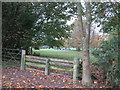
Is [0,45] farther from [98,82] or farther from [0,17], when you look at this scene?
[98,82]

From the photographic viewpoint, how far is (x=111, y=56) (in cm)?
366

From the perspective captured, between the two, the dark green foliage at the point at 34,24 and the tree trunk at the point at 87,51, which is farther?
the dark green foliage at the point at 34,24

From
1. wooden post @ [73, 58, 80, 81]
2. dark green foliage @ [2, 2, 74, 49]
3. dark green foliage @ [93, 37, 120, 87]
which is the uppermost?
dark green foliage @ [2, 2, 74, 49]

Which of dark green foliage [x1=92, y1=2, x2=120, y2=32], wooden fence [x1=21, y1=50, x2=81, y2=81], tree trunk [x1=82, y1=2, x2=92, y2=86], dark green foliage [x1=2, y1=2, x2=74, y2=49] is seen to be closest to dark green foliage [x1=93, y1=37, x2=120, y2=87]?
tree trunk [x1=82, y1=2, x2=92, y2=86]

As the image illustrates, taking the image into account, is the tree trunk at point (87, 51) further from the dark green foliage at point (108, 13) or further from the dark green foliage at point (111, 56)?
the dark green foliage at point (108, 13)

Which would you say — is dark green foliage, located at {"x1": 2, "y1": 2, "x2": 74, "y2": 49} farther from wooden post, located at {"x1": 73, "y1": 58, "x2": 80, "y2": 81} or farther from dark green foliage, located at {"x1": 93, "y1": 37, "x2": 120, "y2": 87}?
dark green foliage, located at {"x1": 93, "y1": 37, "x2": 120, "y2": 87}

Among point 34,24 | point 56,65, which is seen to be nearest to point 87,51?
point 56,65

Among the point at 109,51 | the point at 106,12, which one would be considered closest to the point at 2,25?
the point at 106,12

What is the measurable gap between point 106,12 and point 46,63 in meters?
4.41

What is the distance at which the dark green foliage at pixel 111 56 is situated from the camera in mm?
3447

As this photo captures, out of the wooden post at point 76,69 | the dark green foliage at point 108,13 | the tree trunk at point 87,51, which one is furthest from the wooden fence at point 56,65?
the dark green foliage at point 108,13

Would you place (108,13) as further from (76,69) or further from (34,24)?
(34,24)

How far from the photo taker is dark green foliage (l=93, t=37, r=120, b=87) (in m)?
3.45

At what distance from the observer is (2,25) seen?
27.8ft
